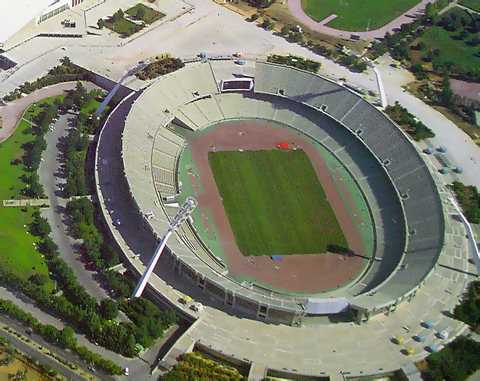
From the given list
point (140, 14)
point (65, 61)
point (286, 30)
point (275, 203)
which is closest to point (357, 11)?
point (286, 30)

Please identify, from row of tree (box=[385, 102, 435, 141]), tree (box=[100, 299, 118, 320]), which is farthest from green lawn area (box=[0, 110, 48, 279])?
row of tree (box=[385, 102, 435, 141])

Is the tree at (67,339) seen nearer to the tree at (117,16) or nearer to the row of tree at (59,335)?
the row of tree at (59,335)

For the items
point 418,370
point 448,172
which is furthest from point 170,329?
point 448,172

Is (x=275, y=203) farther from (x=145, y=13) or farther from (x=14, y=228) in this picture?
(x=145, y=13)

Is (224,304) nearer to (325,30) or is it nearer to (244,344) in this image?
(244,344)

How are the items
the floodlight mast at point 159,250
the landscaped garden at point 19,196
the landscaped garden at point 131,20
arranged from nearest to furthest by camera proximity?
the floodlight mast at point 159,250 → the landscaped garden at point 19,196 → the landscaped garden at point 131,20

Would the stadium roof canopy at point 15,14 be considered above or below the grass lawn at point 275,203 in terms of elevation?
above

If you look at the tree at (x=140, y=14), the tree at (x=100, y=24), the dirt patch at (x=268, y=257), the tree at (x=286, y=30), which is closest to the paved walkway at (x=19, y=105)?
the tree at (x=100, y=24)
